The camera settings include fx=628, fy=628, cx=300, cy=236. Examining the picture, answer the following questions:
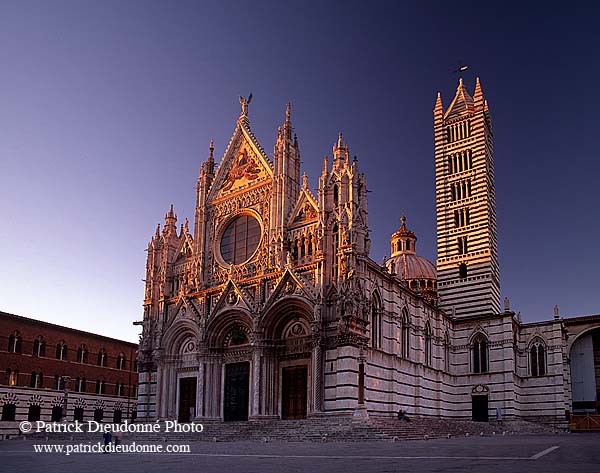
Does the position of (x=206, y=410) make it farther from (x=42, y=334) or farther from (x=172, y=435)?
(x=42, y=334)

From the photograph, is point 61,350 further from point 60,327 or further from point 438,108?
point 438,108

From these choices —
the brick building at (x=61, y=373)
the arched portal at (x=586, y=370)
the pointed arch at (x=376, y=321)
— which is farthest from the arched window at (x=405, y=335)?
the brick building at (x=61, y=373)

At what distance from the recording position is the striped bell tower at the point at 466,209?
5422 centimetres

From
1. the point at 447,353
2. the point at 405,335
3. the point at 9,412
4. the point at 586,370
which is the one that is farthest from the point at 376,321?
the point at 9,412

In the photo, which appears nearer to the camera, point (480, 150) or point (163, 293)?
point (163, 293)

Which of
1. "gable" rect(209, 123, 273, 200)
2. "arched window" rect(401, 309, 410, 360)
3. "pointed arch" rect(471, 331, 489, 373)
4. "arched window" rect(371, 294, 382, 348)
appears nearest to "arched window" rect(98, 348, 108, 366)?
"gable" rect(209, 123, 273, 200)

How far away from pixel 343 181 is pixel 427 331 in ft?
51.8

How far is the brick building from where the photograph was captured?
1895 inches

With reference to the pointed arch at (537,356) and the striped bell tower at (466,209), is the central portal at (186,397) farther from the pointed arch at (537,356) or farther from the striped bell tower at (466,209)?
the pointed arch at (537,356)

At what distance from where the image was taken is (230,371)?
4019 cm

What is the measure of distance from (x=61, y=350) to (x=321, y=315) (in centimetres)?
2835

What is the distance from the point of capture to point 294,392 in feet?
122

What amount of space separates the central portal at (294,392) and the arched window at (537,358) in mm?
24476

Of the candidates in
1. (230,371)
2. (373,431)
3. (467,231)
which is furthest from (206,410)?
(467,231)
